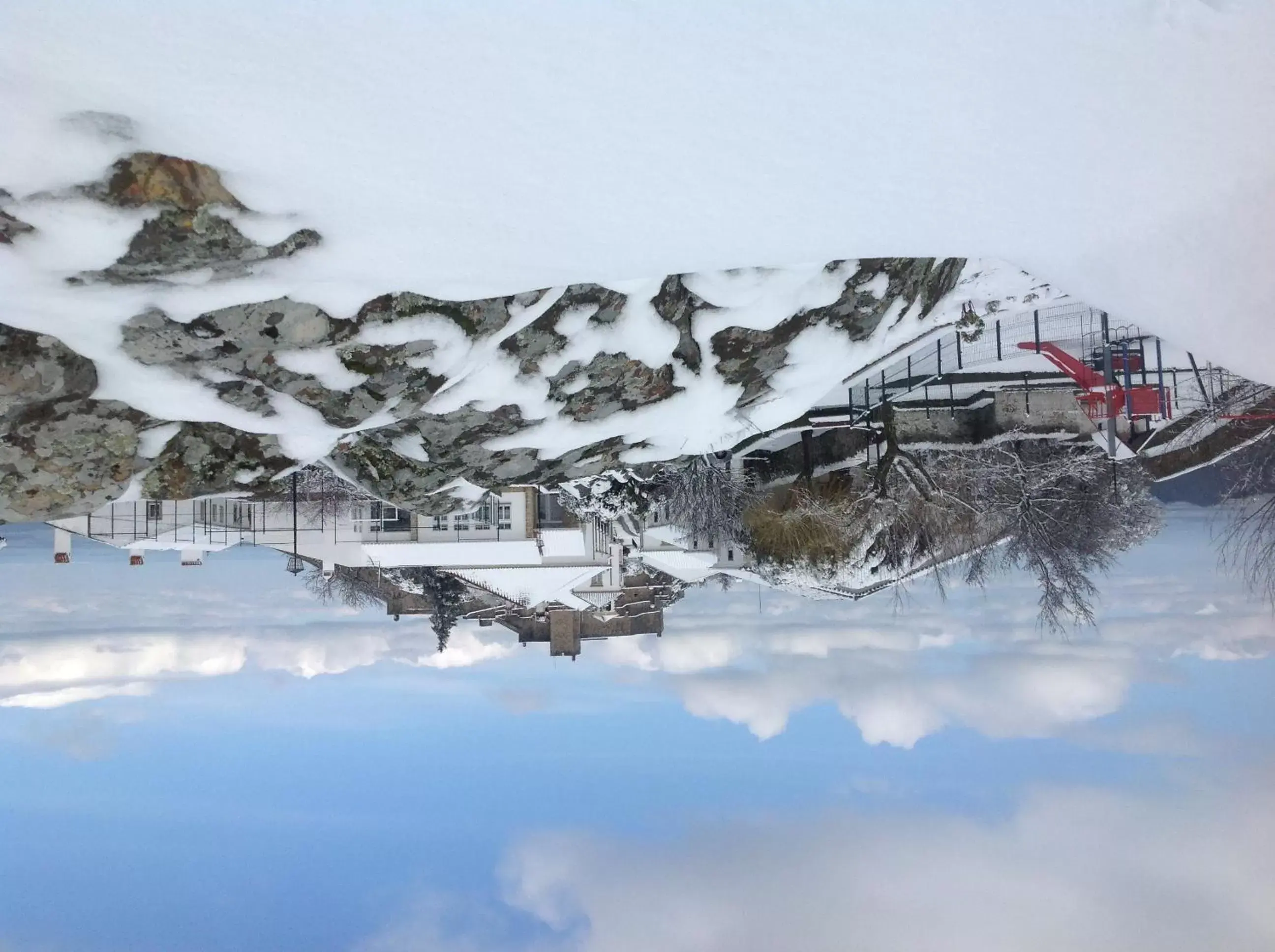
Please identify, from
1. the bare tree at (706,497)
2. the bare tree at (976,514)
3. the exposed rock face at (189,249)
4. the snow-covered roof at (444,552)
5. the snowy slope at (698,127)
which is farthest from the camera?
the snow-covered roof at (444,552)

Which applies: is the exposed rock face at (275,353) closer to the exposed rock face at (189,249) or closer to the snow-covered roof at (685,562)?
the exposed rock face at (189,249)

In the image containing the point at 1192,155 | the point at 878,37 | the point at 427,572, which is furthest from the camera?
the point at 427,572

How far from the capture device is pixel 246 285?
4.66 metres

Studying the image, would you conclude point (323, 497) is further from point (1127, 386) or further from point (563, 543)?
point (1127, 386)

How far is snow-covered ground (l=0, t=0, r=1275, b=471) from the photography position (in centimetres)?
290

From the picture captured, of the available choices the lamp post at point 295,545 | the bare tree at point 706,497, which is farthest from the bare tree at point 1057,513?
the lamp post at point 295,545

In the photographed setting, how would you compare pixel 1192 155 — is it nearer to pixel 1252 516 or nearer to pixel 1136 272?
pixel 1136 272

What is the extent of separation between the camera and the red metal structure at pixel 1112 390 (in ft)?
32.5

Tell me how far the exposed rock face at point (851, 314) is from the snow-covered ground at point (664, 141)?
224 centimetres

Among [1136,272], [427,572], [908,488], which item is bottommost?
[427,572]

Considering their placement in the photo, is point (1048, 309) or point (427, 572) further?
point (427, 572)

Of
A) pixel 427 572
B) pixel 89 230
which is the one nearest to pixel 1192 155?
pixel 89 230

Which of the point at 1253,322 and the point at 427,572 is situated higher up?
the point at 1253,322

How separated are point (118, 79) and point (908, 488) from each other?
36.9 ft
